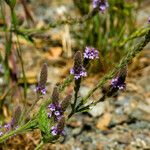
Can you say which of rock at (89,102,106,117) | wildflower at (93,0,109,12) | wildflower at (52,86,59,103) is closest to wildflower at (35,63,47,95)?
wildflower at (52,86,59,103)

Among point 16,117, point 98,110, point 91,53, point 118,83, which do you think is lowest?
point 98,110

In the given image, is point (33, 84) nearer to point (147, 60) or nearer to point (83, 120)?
point (83, 120)

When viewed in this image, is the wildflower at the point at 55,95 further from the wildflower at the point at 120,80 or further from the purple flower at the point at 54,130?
the wildflower at the point at 120,80

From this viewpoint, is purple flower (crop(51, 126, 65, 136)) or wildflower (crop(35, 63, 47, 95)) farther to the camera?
wildflower (crop(35, 63, 47, 95))

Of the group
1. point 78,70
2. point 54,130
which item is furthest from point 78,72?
→ point 54,130

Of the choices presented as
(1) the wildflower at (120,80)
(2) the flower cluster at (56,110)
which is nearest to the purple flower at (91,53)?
(1) the wildflower at (120,80)

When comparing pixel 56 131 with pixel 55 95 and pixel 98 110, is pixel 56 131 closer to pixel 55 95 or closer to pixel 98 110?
pixel 55 95

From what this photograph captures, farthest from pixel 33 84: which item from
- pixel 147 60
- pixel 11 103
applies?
pixel 147 60

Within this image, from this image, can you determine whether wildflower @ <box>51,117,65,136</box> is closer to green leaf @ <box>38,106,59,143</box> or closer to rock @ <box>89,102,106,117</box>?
green leaf @ <box>38,106,59,143</box>
